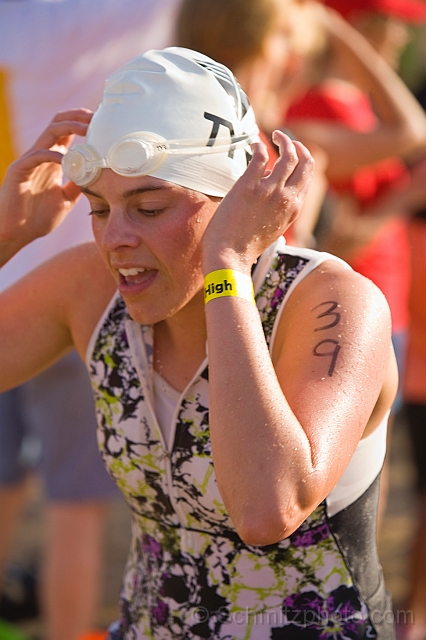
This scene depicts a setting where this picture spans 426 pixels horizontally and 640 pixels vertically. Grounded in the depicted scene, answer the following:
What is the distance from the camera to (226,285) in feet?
6.02

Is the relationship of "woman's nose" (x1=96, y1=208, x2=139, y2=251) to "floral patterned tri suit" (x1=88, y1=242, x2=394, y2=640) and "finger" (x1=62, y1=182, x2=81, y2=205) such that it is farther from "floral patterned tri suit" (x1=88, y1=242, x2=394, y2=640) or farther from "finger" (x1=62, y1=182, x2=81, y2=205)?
"finger" (x1=62, y1=182, x2=81, y2=205)

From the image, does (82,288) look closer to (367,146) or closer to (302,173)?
(302,173)

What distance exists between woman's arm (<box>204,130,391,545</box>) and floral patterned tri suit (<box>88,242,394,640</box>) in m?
0.19

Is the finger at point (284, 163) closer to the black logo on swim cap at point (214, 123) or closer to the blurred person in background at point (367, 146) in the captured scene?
the black logo on swim cap at point (214, 123)

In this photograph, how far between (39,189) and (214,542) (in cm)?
105

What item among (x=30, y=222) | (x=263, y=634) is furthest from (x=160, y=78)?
(x=263, y=634)

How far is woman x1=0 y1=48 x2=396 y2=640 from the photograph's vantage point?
1.78 metres

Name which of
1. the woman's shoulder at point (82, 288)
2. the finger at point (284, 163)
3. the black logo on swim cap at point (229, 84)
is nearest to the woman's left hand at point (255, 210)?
the finger at point (284, 163)

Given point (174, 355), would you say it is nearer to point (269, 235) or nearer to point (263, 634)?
point (269, 235)

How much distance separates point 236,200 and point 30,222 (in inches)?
31.4

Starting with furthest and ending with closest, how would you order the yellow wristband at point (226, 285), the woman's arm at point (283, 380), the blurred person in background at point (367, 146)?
the blurred person in background at point (367, 146)
the yellow wristband at point (226, 285)
the woman's arm at point (283, 380)
